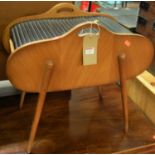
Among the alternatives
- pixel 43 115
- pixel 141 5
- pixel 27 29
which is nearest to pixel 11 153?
pixel 43 115

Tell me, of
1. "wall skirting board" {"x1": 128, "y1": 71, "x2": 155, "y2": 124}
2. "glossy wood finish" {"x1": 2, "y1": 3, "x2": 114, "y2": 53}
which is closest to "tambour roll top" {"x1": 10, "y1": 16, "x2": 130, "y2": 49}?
"glossy wood finish" {"x1": 2, "y1": 3, "x2": 114, "y2": 53}

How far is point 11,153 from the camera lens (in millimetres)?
994

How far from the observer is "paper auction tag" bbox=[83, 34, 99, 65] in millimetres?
832

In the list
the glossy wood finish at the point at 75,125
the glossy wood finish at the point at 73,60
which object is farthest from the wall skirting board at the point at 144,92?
the glossy wood finish at the point at 73,60

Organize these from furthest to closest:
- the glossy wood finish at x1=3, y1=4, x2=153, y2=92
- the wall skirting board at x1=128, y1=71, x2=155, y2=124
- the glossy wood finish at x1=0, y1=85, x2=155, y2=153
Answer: the wall skirting board at x1=128, y1=71, x2=155, y2=124 → the glossy wood finish at x1=0, y1=85, x2=155, y2=153 → the glossy wood finish at x1=3, y1=4, x2=153, y2=92

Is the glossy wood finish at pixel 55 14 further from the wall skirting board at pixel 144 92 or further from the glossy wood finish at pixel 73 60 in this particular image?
the wall skirting board at pixel 144 92

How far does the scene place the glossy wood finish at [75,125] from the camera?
3.40 ft

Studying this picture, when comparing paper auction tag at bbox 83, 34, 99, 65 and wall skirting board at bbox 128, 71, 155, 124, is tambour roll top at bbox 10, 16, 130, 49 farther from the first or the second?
wall skirting board at bbox 128, 71, 155, 124

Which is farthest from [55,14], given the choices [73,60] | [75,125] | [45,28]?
[75,125]

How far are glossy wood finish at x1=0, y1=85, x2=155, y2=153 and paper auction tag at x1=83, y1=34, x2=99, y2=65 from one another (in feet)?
1.18

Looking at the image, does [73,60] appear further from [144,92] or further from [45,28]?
[144,92]

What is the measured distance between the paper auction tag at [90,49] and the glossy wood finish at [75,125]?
359 mm

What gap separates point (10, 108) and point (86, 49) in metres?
0.55

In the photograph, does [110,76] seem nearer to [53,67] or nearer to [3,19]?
[53,67]
